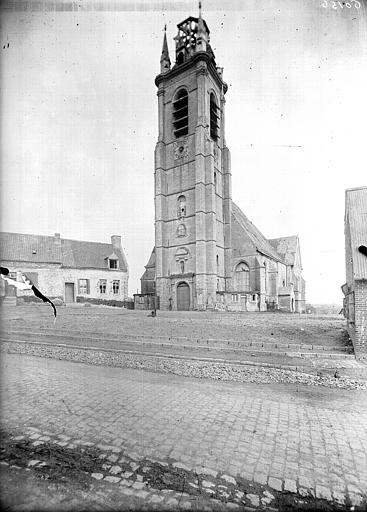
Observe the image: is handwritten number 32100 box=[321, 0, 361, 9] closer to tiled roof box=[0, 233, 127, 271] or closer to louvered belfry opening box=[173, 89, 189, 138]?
louvered belfry opening box=[173, 89, 189, 138]

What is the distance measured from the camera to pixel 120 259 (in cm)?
4606

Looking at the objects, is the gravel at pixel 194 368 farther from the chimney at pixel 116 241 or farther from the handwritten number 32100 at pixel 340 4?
the chimney at pixel 116 241

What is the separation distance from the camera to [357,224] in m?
10.5

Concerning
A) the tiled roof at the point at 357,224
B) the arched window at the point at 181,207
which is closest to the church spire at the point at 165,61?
the arched window at the point at 181,207

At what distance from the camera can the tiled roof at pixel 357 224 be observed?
9633mm

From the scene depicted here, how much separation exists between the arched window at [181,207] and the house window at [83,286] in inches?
673

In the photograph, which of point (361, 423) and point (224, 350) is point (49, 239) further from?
point (361, 423)

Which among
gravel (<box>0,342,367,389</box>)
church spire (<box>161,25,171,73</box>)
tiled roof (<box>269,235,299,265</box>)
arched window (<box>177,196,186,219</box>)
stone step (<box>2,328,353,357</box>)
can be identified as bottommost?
gravel (<box>0,342,367,389</box>)

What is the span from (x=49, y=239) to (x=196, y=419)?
132 feet

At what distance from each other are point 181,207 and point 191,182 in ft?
9.77

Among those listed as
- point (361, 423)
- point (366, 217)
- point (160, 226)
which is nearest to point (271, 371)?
point (361, 423)

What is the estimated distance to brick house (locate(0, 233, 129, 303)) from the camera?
37.0 metres

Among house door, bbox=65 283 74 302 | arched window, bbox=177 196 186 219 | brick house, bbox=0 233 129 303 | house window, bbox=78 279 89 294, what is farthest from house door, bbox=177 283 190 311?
house door, bbox=65 283 74 302

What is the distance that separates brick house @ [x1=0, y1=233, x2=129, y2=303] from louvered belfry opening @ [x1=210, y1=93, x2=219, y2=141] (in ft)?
73.2
